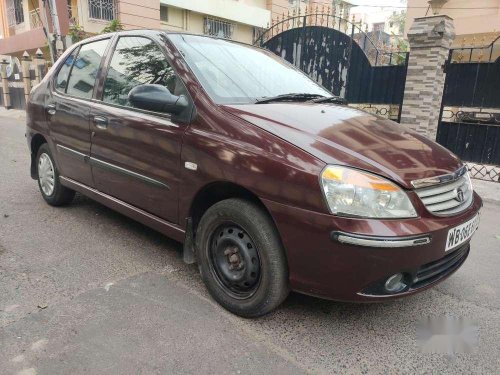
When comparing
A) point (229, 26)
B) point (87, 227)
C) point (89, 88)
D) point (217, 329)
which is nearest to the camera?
point (217, 329)

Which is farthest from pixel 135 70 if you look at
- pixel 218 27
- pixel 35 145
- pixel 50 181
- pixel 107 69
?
pixel 218 27

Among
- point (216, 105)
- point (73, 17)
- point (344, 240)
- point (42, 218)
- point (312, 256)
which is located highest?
point (73, 17)

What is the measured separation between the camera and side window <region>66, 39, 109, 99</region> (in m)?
3.63

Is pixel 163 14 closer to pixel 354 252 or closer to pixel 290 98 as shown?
pixel 290 98

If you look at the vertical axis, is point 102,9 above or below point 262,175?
above

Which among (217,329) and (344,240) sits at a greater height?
(344,240)

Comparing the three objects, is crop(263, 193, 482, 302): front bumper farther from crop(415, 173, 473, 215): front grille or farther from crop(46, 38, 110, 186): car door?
crop(46, 38, 110, 186): car door

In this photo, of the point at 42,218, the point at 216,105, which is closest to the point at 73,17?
the point at 42,218

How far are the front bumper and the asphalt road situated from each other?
1.19 ft

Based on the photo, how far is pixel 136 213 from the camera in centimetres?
323

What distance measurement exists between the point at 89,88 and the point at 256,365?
2.74 metres

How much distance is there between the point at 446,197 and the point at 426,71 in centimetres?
548

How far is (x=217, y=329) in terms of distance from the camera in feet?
8.04

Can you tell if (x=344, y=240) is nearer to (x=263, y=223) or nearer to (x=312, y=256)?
(x=312, y=256)
